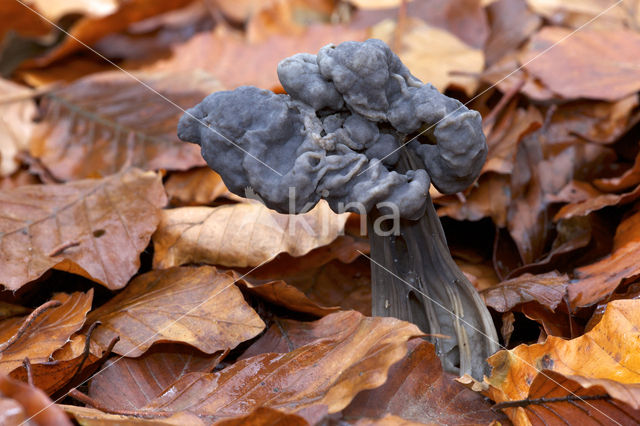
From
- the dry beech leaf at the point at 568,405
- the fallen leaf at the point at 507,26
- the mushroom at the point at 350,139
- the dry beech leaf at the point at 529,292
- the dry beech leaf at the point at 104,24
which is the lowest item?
the dry beech leaf at the point at 568,405

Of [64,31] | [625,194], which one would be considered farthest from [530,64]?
[64,31]

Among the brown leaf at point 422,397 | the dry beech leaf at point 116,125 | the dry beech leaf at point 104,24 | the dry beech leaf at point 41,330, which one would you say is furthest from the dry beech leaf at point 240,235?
the dry beech leaf at point 104,24

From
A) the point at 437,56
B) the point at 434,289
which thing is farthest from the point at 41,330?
the point at 437,56

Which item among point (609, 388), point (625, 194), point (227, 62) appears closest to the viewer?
point (609, 388)

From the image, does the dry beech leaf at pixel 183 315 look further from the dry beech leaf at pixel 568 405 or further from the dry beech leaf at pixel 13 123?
the dry beech leaf at pixel 13 123

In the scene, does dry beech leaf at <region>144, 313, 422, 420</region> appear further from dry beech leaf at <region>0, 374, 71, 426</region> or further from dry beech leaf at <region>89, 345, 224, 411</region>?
dry beech leaf at <region>0, 374, 71, 426</region>

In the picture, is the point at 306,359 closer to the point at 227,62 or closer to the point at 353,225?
the point at 353,225

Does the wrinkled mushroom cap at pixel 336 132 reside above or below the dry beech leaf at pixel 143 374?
above
